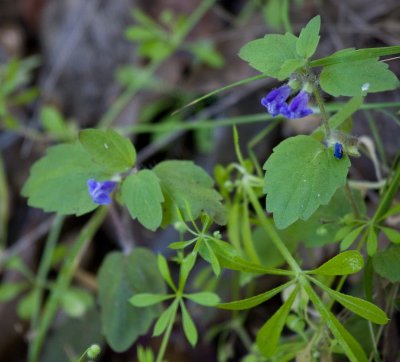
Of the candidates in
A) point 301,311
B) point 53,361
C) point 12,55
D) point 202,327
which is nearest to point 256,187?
point 301,311

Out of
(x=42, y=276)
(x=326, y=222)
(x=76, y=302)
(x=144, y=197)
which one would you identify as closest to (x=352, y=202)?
(x=326, y=222)

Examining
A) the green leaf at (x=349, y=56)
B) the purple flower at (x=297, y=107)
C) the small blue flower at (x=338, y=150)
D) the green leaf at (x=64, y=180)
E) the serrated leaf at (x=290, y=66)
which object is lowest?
the green leaf at (x=64, y=180)

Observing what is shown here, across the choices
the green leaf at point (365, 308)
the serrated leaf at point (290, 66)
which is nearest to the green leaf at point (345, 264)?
the green leaf at point (365, 308)

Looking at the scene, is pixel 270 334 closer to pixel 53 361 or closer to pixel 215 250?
pixel 215 250

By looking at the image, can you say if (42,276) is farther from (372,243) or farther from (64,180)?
(372,243)

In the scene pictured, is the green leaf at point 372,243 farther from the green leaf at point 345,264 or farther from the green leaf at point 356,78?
the green leaf at point 356,78

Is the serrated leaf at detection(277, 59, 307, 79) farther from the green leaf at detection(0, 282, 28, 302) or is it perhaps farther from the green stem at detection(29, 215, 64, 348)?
the green leaf at detection(0, 282, 28, 302)
